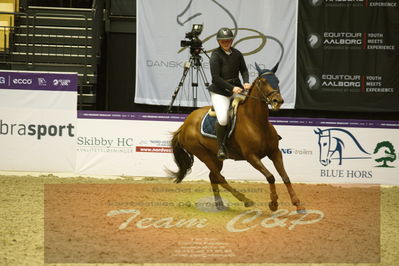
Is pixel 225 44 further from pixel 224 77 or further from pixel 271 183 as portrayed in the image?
pixel 271 183

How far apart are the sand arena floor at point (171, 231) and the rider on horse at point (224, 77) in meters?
1.27

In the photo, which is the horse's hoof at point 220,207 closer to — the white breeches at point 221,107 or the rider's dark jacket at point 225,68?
the white breeches at point 221,107

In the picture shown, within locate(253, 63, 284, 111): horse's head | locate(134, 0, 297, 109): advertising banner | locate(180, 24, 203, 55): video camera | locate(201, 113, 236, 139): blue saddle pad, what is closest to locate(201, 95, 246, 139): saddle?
locate(201, 113, 236, 139): blue saddle pad

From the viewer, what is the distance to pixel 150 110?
605 inches

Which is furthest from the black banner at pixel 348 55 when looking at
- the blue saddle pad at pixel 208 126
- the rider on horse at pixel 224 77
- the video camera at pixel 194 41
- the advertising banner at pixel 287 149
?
the rider on horse at pixel 224 77

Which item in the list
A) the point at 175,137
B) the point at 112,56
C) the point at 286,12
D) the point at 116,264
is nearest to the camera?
the point at 116,264

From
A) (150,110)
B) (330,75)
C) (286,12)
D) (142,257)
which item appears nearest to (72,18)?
(150,110)

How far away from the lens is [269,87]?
8508 mm

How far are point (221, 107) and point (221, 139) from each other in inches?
19.1

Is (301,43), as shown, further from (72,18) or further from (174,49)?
(72,18)

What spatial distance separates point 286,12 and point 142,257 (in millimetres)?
9472

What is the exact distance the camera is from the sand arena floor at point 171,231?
649 centimetres

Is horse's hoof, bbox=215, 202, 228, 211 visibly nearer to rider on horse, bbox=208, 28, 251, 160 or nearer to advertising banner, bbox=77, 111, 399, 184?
rider on horse, bbox=208, 28, 251, 160

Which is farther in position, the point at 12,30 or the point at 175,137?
the point at 12,30
